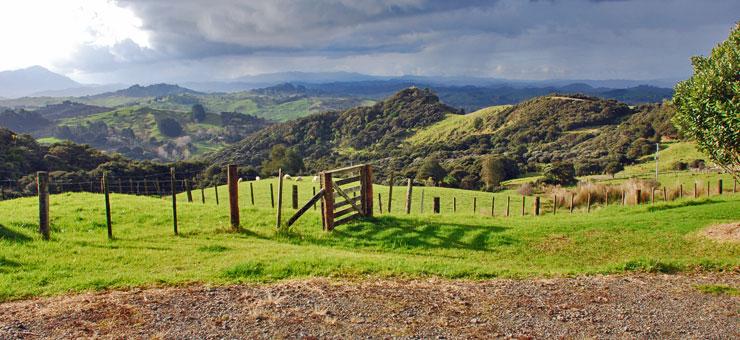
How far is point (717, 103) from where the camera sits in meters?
16.0

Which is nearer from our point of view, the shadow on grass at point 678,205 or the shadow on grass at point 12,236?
the shadow on grass at point 12,236

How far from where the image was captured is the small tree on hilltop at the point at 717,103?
15992 millimetres

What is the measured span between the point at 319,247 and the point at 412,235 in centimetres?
330

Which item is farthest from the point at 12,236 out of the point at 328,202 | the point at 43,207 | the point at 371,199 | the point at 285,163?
the point at 285,163

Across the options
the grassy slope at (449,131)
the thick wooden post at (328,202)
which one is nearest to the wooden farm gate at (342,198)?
the thick wooden post at (328,202)

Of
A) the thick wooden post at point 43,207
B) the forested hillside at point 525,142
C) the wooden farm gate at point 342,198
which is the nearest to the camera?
the thick wooden post at point 43,207

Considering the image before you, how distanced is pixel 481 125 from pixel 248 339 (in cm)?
18148

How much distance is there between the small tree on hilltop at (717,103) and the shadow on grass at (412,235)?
773 centimetres

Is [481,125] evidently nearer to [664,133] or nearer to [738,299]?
[664,133]

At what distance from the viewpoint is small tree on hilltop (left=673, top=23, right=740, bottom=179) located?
52.5 feet

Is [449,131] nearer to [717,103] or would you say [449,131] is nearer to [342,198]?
[342,198]

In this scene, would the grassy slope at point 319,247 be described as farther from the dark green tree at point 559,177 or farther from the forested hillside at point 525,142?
the forested hillside at point 525,142

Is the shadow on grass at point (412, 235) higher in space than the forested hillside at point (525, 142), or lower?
lower

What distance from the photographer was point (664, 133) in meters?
102
